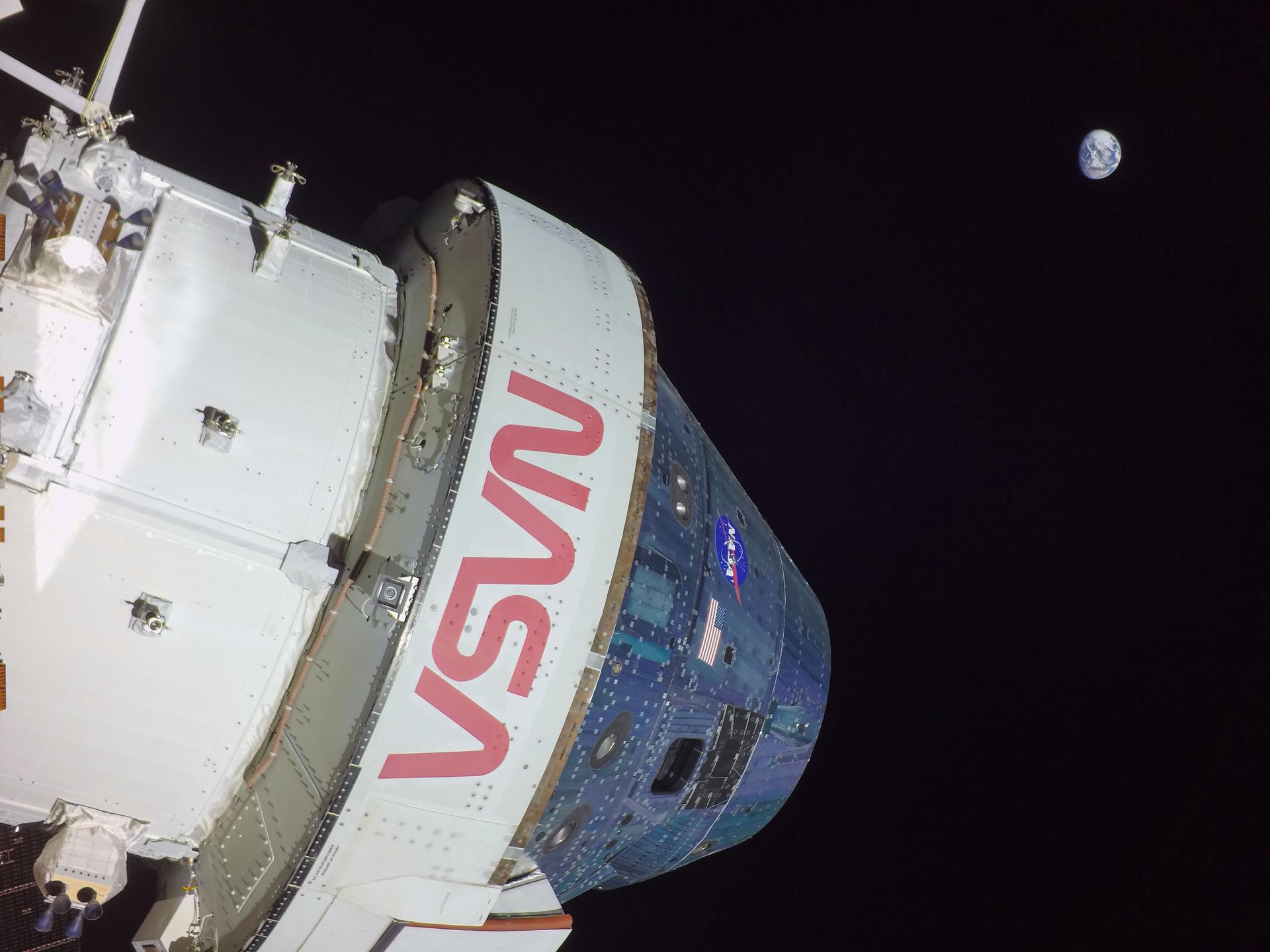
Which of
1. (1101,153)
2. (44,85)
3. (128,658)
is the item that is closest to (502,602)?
(128,658)

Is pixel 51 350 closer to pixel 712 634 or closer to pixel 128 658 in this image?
pixel 128 658

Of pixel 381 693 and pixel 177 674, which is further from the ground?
pixel 381 693

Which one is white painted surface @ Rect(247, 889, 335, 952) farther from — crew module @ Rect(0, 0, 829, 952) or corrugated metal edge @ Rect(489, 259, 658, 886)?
corrugated metal edge @ Rect(489, 259, 658, 886)

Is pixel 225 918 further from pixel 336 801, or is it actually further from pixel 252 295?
pixel 252 295

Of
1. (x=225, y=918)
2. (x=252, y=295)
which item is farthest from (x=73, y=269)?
(x=225, y=918)

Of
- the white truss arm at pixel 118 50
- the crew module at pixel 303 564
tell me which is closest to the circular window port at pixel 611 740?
the crew module at pixel 303 564
